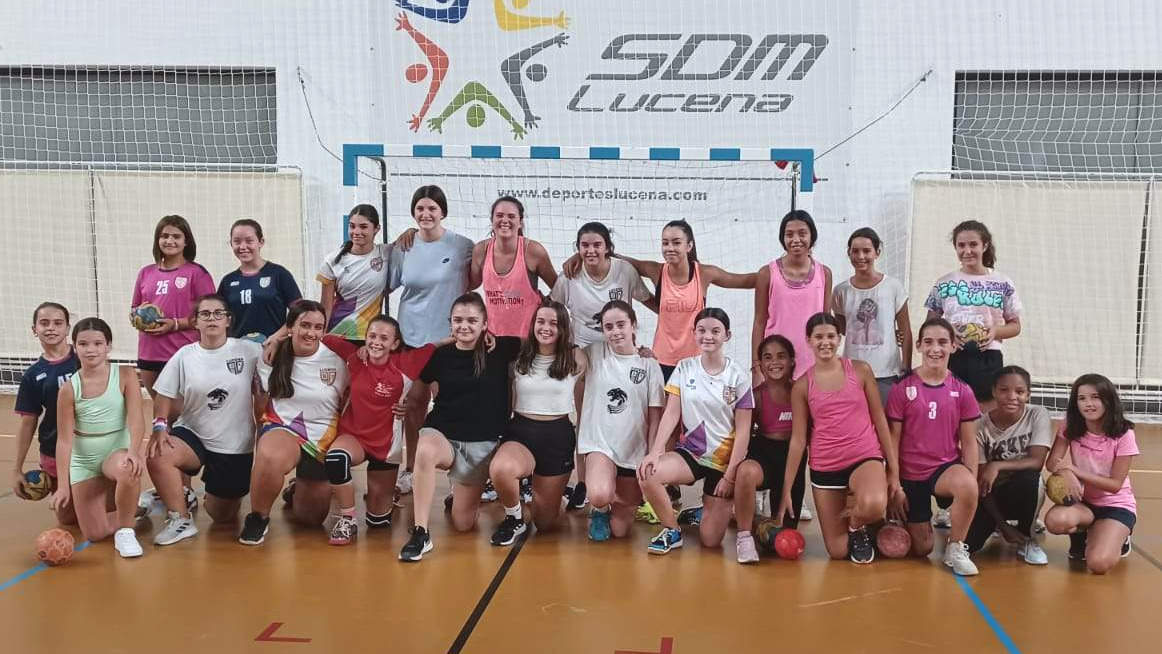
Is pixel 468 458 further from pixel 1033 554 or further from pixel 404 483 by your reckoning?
pixel 1033 554

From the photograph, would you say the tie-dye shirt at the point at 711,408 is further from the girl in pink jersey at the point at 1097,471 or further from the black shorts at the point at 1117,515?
the black shorts at the point at 1117,515

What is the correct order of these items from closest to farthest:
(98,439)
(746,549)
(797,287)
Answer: (746,549)
(98,439)
(797,287)

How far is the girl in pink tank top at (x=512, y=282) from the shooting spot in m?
5.18

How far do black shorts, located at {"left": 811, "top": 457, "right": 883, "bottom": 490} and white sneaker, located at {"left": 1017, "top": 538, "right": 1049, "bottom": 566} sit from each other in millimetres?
810

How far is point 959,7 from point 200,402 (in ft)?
24.9

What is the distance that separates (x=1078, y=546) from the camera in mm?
4387

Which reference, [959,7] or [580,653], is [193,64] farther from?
[580,653]

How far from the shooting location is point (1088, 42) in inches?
349

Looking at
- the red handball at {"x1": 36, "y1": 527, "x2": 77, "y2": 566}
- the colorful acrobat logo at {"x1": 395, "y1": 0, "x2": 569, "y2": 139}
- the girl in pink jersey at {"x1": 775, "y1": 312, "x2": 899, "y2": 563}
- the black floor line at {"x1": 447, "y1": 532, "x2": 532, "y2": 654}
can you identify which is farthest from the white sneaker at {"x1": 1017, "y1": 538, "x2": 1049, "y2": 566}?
the colorful acrobat logo at {"x1": 395, "y1": 0, "x2": 569, "y2": 139}

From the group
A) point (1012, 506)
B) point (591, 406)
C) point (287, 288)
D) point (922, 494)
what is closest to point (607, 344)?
point (591, 406)

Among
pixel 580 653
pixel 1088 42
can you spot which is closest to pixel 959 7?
pixel 1088 42

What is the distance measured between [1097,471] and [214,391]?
4140 mm

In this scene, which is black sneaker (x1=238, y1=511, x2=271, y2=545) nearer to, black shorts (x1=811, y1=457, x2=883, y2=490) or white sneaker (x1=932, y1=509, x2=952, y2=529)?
black shorts (x1=811, y1=457, x2=883, y2=490)

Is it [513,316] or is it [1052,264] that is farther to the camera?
[1052,264]
